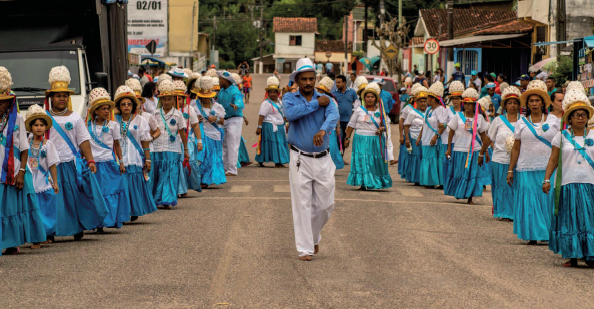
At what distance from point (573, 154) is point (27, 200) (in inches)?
220

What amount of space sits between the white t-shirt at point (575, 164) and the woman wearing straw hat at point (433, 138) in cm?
762

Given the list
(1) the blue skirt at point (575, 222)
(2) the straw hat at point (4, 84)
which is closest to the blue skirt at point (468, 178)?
(1) the blue skirt at point (575, 222)

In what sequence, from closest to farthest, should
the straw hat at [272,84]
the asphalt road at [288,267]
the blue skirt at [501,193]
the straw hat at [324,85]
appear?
the asphalt road at [288,267], the blue skirt at [501,193], the straw hat at [324,85], the straw hat at [272,84]

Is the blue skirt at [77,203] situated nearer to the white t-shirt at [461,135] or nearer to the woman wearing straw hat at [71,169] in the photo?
the woman wearing straw hat at [71,169]

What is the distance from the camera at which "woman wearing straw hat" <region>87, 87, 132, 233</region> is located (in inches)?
444

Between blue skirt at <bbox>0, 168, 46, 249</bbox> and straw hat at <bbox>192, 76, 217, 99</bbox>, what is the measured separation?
24.2 ft

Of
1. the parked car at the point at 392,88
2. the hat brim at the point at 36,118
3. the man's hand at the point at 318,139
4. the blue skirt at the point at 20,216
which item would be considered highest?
the parked car at the point at 392,88

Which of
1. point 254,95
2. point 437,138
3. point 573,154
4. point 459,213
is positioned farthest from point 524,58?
point 573,154

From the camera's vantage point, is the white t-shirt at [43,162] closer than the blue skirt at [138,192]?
Yes

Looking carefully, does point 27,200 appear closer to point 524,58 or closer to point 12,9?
point 12,9

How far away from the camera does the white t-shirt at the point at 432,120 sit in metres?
17.1

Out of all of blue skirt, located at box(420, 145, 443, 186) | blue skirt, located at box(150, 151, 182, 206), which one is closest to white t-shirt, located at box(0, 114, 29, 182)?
blue skirt, located at box(150, 151, 182, 206)

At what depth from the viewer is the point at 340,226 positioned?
39.5ft

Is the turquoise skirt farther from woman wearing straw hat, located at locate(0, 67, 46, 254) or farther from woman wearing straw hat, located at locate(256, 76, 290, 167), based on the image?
woman wearing straw hat, located at locate(0, 67, 46, 254)
